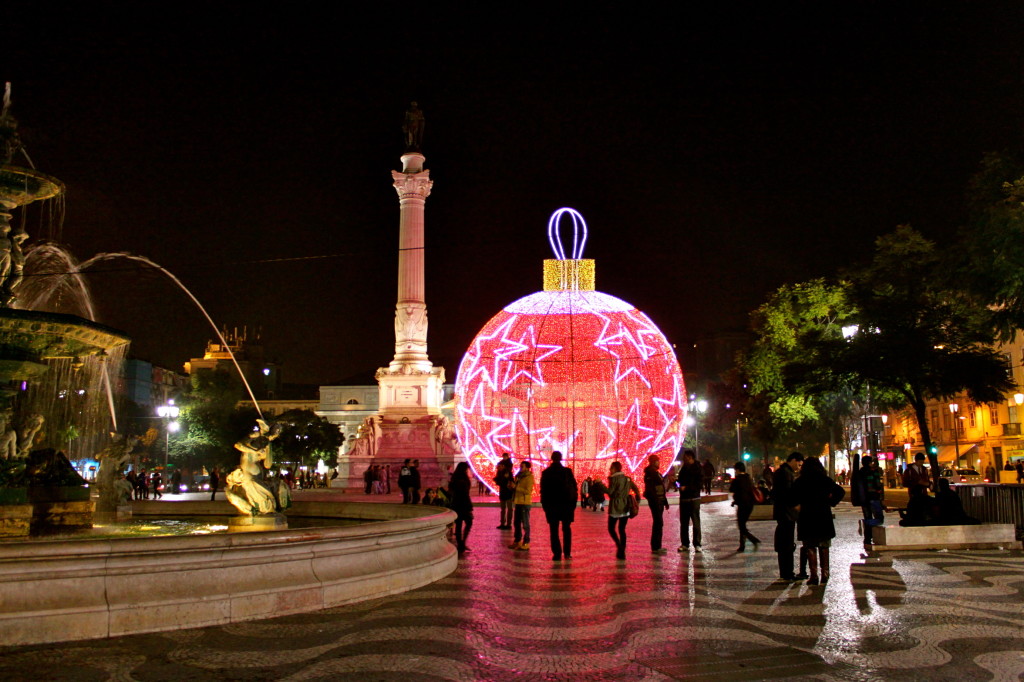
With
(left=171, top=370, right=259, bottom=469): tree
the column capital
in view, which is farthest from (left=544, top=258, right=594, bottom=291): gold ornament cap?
(left=171, top=370, right=259, bottom=469): tree

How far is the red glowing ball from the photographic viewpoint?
27062 mm

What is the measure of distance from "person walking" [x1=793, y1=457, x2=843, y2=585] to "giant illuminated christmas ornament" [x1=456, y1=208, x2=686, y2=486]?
15.4 metres

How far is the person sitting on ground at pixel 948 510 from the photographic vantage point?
1548 cm

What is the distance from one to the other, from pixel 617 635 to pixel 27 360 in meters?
8.56

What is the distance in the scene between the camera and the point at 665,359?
28.0 metres

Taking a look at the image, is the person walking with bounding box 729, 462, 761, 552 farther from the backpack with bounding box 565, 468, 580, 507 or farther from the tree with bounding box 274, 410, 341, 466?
the tree with bounding box 274, 410, 341, 466

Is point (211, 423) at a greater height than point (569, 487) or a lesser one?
greater

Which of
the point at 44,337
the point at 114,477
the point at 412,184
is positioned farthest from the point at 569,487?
the point at 412,184

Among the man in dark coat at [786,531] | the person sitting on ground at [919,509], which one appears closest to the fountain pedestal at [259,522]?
the man in dark coat at [786,531]

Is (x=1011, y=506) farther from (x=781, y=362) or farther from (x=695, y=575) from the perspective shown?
(x=781, y=362)

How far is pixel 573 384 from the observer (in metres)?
27.0

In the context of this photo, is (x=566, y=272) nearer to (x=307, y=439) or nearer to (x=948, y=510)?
(x=948, y=510)

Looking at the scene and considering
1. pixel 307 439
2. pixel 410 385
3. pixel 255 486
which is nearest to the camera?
pixel 255 486

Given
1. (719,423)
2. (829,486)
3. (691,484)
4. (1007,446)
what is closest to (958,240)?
(691,484)
